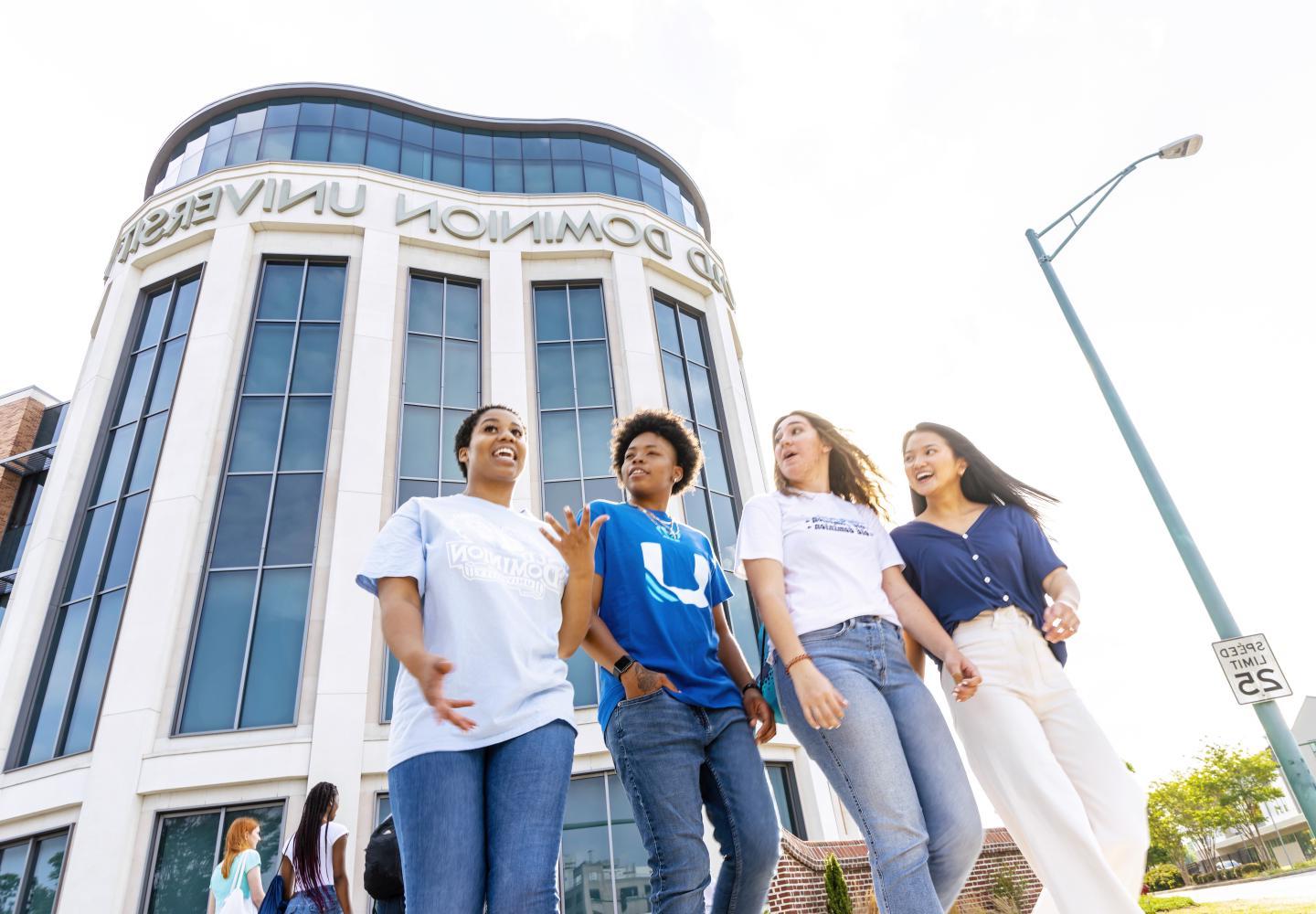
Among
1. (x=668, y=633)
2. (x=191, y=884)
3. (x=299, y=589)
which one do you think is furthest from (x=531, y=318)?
(x=668, y=633)

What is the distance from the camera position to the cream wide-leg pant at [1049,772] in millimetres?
2625

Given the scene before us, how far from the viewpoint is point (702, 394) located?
58.3 feet

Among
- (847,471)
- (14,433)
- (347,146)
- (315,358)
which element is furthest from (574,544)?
(14,433)

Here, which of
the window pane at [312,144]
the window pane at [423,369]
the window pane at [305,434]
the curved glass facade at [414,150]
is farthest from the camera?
the curved glass facade at [414,150]

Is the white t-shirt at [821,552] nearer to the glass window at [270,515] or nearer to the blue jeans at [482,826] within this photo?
the blue jeans at [482,826]

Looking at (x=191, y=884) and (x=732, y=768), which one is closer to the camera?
(x=732, y=768)

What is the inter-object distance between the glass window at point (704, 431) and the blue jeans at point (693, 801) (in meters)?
11.6

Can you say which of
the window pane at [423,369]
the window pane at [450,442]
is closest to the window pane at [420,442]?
the window pane at [450,442]

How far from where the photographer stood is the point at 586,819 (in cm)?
1180

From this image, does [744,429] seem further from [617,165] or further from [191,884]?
[191,884]

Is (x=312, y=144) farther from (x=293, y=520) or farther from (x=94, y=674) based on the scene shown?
(x=94, y=674)

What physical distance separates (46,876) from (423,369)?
32.9 ft

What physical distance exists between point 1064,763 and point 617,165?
65.6 ft

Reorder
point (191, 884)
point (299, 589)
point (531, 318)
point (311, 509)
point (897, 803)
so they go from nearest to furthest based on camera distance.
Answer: point (897, 803) → point (191, 884) → point (299, 589) → point (311, 509) → point (531, 318)
